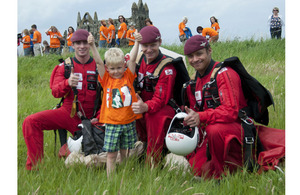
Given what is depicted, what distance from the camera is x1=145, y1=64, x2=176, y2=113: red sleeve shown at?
428cm

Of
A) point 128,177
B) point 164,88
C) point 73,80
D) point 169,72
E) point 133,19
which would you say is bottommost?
point 128,177

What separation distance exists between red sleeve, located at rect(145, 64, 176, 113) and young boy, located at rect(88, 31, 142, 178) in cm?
39

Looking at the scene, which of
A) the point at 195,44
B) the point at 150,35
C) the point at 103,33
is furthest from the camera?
the point at 103,33

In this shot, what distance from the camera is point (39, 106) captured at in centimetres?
826

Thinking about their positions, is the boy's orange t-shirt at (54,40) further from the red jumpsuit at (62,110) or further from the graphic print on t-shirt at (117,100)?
the graphic print on t-shirt at (117,100)

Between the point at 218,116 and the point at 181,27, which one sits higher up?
the point at 181,27

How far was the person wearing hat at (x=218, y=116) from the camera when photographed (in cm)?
377

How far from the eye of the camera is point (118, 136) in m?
3.89

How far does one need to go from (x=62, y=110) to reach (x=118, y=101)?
141 cm

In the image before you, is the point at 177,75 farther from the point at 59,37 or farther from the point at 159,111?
the point at 59,37

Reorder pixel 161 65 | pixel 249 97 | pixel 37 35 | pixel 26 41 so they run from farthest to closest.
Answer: pixel 26 41 → pixel 37 35 → pixel 161 65 → pixel 249 97

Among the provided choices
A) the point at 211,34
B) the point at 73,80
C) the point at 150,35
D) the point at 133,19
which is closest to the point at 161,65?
the point at 150,35

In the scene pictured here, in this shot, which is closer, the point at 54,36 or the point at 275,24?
the point at 275,24

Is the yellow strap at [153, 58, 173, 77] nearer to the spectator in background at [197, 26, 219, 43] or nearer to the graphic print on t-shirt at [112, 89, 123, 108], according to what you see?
the graphic print on t-shirt at [112, 89, 123, 108]
